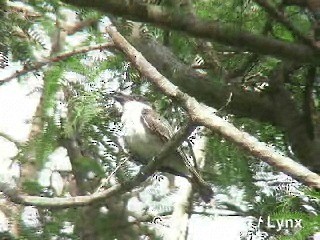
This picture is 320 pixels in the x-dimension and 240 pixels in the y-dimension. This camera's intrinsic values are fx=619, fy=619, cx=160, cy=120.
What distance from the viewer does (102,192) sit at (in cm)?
222

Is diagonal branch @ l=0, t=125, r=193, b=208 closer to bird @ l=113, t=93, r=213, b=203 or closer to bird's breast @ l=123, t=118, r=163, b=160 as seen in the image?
bird @ l=113, t=93, r=213, b=203

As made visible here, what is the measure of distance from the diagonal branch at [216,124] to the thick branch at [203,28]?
1.05 feet

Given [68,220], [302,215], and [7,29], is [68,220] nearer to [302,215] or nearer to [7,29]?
[7,29]

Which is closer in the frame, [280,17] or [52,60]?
[280,17]

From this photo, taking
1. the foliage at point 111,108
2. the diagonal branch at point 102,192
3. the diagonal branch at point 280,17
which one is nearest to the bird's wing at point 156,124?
the foliage at point 111,108

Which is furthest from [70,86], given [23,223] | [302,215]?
[302,215]

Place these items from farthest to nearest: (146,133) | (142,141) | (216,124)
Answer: (146,133) → (142,141) → (216,124)

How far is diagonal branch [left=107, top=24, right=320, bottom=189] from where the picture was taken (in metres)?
1.55

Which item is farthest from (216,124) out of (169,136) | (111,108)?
(169,136)

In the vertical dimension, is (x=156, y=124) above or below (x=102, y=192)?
above

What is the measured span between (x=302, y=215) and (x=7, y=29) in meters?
0.97

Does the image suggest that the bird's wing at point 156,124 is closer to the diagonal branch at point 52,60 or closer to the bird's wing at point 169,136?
the bird's wing at point 169,136

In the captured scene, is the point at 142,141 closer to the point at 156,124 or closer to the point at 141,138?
the point at 141,138

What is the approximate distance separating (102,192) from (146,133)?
1.47 meters
